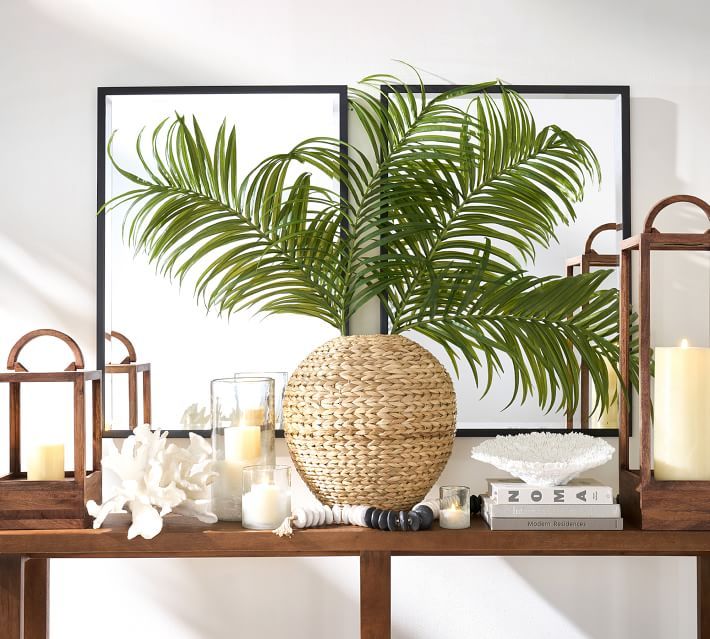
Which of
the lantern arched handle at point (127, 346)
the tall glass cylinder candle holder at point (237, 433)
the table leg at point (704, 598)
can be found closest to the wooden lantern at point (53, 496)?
the tall glass cylinder candle holder at point (237, 433)

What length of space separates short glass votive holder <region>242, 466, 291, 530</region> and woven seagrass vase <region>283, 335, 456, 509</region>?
8cm

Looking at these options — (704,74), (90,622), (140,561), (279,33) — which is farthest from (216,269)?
(704,74)

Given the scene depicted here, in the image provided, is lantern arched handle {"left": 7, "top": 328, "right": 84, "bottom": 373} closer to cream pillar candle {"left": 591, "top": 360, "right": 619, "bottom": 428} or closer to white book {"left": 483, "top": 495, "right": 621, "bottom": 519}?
white book {"left": 483, "top": 495, "right": 621, "bottom": 519}

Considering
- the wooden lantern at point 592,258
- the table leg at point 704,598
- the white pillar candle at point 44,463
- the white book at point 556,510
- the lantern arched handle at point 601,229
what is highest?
the lantern arched handle at point 601,229

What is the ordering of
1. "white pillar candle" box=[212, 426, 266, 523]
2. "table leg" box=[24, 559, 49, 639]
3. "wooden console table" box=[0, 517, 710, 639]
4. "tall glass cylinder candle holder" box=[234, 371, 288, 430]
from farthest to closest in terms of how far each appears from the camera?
"tall glass cylinder candle holder" box=[234, 371, 288, 430] → "table leg" box=[24, 559, 49, 639] → "white pillar candle" box=[212, 426, 266, 523] → "wooden console table" box=[0, 517, 710, 639]

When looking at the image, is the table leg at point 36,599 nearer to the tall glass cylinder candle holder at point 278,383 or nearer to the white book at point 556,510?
the tall glass cylinder candle holder at point 278,383

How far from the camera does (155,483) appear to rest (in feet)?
4.29

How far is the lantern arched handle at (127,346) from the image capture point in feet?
→ 5.55

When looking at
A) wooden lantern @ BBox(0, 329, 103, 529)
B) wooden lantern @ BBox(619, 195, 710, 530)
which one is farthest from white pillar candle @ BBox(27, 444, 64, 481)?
wooden lantern @ BBox(619, 195, 710, 530)

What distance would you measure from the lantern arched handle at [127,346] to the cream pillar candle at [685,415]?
112 cm

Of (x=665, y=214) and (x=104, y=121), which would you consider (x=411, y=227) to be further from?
(x=104, y=121)

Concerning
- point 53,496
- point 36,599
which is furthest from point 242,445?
point 36,599

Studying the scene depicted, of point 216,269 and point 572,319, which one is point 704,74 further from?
point 216,269

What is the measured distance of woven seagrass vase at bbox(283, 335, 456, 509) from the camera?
1340 millimetres
